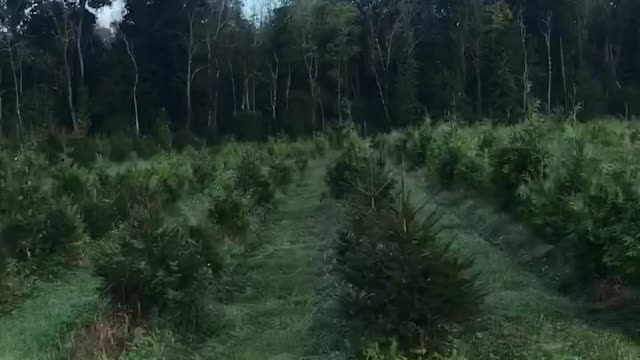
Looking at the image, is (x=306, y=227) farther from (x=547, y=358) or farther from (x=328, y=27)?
(x=328, y=27)

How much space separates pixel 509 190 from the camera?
44.9ft

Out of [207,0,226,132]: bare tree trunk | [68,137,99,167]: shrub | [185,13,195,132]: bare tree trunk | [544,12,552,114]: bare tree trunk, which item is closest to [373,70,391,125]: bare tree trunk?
[544,12,552,114]: bare tree trunk

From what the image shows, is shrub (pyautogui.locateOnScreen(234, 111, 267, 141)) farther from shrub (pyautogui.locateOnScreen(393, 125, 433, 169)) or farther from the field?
the field

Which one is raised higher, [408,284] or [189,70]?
[189,70]

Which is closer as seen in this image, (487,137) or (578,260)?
(578,260)

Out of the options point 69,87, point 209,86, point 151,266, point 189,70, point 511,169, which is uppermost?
point 189,70

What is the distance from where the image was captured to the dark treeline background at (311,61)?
49.2 meters

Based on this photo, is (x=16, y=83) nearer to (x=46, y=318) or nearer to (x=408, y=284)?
(x=46, y=318)

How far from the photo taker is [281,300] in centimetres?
993

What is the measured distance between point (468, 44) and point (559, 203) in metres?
44.9

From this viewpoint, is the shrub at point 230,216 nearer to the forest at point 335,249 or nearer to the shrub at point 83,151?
the forest at point 335,249

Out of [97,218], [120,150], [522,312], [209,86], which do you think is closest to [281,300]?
[522,312]

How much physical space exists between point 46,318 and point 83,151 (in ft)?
54.9

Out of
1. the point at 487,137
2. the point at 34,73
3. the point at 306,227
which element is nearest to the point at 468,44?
the point at 34,73
